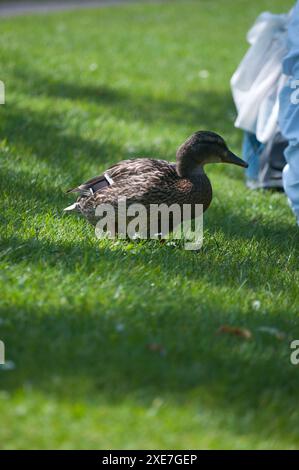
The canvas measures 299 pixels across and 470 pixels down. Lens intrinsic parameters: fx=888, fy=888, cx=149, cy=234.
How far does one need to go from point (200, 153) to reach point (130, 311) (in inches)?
71.3

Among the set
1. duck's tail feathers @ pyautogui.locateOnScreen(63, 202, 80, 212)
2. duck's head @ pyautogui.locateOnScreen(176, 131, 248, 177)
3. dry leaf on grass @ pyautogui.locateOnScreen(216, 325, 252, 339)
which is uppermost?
duck's head @ pyautogui.locateOnScreen(176, 131, 248, 177)

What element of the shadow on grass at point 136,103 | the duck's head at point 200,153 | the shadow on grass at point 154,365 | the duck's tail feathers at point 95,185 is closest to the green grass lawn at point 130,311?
the shadow on grass at point 154,365

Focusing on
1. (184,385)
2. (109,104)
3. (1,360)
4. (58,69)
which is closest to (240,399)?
(184,385)

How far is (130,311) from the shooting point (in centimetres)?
445

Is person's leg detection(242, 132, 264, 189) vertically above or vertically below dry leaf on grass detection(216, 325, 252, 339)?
below

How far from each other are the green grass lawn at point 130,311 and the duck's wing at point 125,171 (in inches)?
10.9

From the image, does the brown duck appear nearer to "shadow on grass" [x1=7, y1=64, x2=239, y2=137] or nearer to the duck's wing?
the duck's wing

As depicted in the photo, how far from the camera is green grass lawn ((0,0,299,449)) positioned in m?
3.51

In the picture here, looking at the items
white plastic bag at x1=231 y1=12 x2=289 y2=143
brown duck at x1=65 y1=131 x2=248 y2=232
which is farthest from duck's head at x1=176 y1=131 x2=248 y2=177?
white plastic bag at x1=231 y1=12 x2=289 y2=143

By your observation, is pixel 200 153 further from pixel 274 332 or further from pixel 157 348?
pixel 157 348

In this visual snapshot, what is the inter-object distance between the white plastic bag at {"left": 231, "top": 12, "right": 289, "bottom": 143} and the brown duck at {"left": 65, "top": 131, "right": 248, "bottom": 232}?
2.08 meters

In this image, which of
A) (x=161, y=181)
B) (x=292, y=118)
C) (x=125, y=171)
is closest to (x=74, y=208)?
(x=125, y=171)
